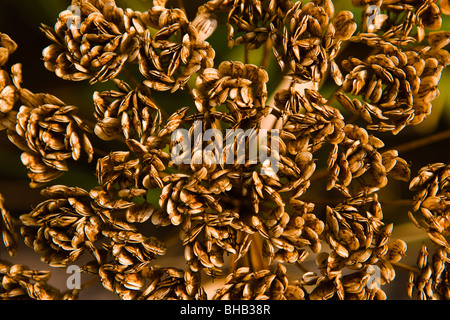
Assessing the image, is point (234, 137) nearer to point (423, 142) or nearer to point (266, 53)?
point (266, 53)

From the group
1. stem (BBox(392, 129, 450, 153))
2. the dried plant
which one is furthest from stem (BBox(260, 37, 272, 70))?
stem (BBox(392, 129, 450, 153))

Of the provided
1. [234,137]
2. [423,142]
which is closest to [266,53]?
[234,137]

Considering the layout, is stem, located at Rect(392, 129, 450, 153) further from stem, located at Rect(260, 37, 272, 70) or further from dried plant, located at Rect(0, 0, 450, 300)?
stem, located at Rect(260, 37, 272, 70)

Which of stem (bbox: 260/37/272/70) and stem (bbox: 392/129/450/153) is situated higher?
stem (bbox: 260/37/272/70)

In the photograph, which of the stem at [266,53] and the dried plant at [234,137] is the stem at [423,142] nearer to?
the dried plant at [234,137]

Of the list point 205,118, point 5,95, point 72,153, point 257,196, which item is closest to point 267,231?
point 257,196

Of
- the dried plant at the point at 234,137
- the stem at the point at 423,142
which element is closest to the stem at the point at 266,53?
the dried plant at the point at 234,137
